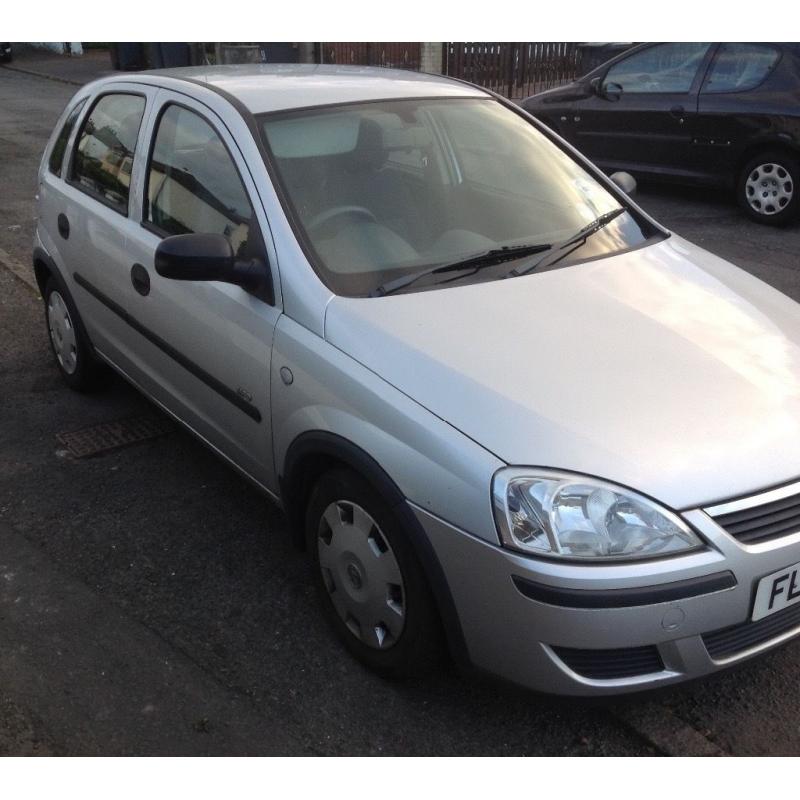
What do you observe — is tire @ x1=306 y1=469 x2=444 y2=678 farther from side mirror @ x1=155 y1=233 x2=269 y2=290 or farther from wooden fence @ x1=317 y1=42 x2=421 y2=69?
wooden fence @ x1=317 y1=42 x2=421 y2=69

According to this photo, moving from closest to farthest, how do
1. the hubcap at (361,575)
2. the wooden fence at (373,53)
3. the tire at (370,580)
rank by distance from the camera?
the tire at (370,580), the hubcap at (361,575), the wooden fence at (373,53)

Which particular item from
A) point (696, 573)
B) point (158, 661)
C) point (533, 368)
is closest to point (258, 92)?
point (533, 368)

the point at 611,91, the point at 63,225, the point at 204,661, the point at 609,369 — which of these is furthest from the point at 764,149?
the point at 204,661

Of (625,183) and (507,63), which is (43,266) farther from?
(507,63)

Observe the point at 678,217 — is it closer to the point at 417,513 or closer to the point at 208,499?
the point at 208,499

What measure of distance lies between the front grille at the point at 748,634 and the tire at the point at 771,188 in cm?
631

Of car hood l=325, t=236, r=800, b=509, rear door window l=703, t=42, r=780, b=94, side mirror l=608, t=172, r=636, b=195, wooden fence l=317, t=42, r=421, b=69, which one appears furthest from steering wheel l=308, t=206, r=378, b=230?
wooden fence l=317, t=42, r=421, b=69

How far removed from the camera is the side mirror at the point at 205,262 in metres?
2.92

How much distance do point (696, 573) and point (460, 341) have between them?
917 mm

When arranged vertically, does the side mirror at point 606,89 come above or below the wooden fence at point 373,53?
above

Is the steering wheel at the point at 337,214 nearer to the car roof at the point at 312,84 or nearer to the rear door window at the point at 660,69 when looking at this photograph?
the car roof at the point at 312,84

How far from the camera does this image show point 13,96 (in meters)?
18.0

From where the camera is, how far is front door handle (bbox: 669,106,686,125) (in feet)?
27.9

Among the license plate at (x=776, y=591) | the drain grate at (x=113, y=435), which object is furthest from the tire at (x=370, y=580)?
the drain grate at (x=113, y=435)
